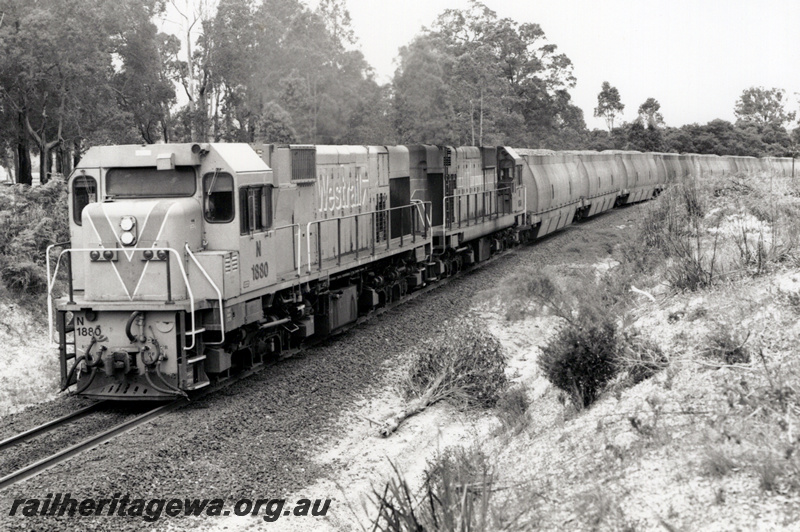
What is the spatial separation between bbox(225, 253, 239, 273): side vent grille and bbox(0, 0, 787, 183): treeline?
23.7 meters

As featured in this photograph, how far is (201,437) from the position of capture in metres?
9.84

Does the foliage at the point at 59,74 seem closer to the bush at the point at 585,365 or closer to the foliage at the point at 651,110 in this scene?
the bush at the point at 585,365

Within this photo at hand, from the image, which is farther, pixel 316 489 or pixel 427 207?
pixel 427 207

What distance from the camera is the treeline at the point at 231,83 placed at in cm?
3316

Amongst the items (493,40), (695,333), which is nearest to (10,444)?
(695,333)

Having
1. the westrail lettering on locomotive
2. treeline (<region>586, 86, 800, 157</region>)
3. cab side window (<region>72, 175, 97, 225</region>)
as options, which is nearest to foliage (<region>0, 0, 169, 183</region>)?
the westrail lettering on locomotive

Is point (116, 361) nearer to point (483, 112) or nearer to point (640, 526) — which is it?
point (640, 526)

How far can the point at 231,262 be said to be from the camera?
1145 cm

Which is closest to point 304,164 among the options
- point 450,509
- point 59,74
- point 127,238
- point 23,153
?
point 127,238

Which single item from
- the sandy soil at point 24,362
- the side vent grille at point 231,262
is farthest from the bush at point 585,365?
the sandy soil at point 24,362

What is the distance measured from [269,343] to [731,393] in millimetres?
8017

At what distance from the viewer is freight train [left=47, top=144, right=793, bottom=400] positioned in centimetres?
1108

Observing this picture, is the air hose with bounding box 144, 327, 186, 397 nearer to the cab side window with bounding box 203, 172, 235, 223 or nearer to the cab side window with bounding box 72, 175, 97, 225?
the cab side window with bounding box 203, 172, 235, 223

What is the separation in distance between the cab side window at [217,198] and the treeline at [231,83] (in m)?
23.1
